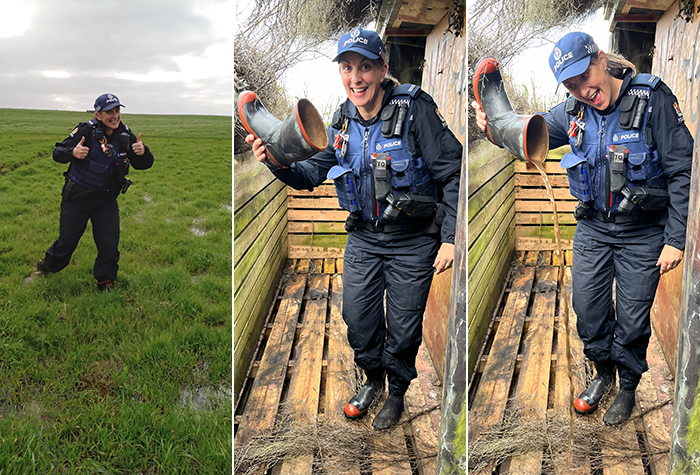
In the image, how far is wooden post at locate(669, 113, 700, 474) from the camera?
207 centimetres

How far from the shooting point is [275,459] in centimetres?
265

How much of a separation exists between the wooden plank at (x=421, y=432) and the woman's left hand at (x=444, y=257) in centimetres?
77

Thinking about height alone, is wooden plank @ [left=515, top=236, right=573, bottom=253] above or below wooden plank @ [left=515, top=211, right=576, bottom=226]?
below

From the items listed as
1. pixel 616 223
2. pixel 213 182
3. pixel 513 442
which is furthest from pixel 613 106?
pixel 213 182

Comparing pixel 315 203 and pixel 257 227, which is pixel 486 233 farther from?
pixel 257 227

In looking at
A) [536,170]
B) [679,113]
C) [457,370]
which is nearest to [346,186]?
[536,170]

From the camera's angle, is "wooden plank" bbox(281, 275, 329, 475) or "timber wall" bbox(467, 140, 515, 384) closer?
"timber wall" bbox(467, 140, 515, 384)

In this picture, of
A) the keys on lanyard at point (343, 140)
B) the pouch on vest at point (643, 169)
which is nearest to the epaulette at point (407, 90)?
Result: the keys on lanyard at point (343, 140)

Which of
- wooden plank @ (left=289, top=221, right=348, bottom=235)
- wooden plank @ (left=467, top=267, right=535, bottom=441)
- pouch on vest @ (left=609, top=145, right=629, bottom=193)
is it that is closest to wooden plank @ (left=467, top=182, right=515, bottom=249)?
wooden plank @ (left=467, top=267, right=535, bottom=441)

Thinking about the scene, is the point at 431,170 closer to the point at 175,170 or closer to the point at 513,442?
the point at 513,442

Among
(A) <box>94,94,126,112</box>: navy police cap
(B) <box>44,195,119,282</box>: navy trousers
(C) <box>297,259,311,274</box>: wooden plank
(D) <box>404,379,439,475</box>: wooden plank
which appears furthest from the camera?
(B) <box>44,195,119,282</box>: navy trousers

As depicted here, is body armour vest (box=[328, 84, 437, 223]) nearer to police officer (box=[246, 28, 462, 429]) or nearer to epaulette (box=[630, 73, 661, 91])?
police officer (box=[246, 28, 462, 429])

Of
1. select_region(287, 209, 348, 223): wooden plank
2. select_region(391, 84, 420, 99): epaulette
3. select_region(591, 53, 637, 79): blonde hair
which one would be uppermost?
select_region(591, 53, 637, 79): blonde hair

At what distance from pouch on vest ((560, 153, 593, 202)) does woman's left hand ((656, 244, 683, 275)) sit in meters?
0.40
